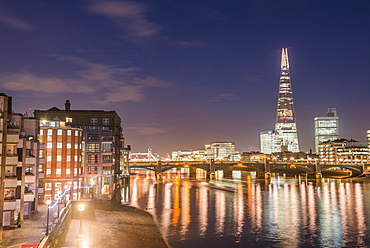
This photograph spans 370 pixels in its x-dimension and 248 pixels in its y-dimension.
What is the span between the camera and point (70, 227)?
39.1 metres

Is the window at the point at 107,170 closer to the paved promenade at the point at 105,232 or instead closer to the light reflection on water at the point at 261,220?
the light reflection on water at the point at 261,220

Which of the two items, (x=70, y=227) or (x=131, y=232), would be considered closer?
(x=70, y=227)

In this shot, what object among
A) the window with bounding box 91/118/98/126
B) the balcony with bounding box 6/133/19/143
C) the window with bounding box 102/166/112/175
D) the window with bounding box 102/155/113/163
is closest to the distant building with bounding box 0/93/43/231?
the balcony with bounding box 6/133/19/143

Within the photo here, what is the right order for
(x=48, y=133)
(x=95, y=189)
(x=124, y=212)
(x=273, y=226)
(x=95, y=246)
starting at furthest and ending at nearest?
1. (x=95, y=189)
2. (x=48, y=133)
3. (x=124, y=212)
4. (x=273, y=226)
5. (x=95, y=246)

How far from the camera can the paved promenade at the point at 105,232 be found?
3169 centimetres

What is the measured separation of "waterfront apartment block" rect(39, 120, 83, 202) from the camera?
67.4 m

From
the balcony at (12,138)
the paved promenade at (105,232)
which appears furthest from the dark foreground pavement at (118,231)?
the balcony at (12,138)

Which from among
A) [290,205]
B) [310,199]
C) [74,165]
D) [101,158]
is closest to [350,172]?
[310,199]

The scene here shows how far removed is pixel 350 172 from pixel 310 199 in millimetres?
107288

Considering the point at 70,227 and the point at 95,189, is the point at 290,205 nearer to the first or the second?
the point at 95,189

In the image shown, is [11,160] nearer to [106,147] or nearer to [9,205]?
[9,205]

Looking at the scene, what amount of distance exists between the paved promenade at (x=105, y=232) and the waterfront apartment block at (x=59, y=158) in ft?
40.7

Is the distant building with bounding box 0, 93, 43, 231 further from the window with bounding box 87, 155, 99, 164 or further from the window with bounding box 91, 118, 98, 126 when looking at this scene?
the window with bounding box 91, 118, 98, 126

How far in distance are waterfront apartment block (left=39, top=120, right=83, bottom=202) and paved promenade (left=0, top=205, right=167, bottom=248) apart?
40.7 ft
